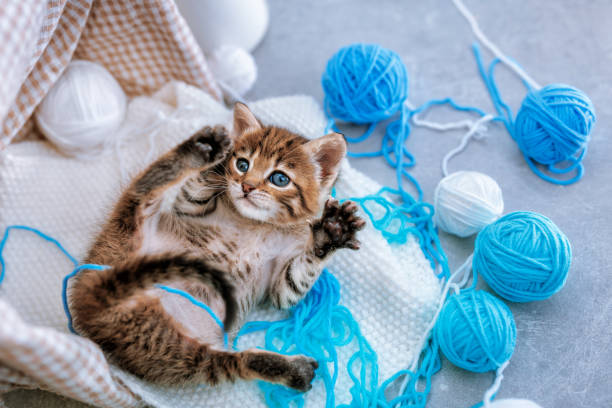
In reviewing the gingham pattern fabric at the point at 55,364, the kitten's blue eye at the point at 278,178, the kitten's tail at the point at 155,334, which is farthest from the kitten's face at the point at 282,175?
the gingham pattern fabric at the point at 55,364

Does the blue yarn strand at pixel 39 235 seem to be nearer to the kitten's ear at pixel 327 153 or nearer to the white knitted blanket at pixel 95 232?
the white knitted blanket at pixel 95 232

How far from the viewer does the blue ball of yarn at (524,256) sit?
45.9 inches

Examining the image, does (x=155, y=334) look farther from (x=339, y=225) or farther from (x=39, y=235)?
(x=39, y=235)

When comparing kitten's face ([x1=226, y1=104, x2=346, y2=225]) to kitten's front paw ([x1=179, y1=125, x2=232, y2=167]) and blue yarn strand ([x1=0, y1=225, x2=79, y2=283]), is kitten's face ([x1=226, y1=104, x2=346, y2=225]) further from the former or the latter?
blue yarn strand ([x1=0, y1=225, x2=79, y2=283])

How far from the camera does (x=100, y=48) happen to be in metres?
1.59

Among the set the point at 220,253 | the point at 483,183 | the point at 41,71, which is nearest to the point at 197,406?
the point at 220,253

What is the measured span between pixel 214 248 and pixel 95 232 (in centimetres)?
36

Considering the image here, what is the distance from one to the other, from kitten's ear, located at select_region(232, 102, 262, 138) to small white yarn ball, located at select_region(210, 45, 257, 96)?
48 centimetres

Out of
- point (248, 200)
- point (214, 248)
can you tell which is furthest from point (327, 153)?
point (214, 248)

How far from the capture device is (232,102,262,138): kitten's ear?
1.28 meters

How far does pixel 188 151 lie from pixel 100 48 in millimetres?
621

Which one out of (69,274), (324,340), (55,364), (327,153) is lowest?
(324,340)

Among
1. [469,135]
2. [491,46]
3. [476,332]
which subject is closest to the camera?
[476,332]

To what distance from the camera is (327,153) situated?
3.95 feet
